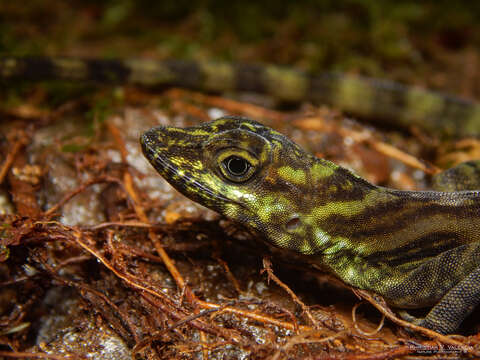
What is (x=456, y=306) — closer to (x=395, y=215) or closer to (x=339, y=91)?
(x=395, y=215)

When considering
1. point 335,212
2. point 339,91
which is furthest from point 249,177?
point 339,91

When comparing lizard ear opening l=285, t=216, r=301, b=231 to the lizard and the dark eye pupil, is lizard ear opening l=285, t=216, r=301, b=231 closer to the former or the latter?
the dark eye pupil

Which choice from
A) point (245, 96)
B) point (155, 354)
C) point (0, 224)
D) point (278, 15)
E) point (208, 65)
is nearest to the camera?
point (155, 354)

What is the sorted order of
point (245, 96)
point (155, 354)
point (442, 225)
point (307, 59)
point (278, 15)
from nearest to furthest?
point (155, 354), point (442, 225), point (245, 96), point (307, 59), point (278, 15)

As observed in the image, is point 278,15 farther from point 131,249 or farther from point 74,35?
point 131,249

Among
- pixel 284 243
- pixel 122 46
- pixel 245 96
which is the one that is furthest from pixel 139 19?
pixel 284 243

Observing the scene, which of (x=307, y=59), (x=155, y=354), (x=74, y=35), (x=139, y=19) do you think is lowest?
(x=155, y=354)
